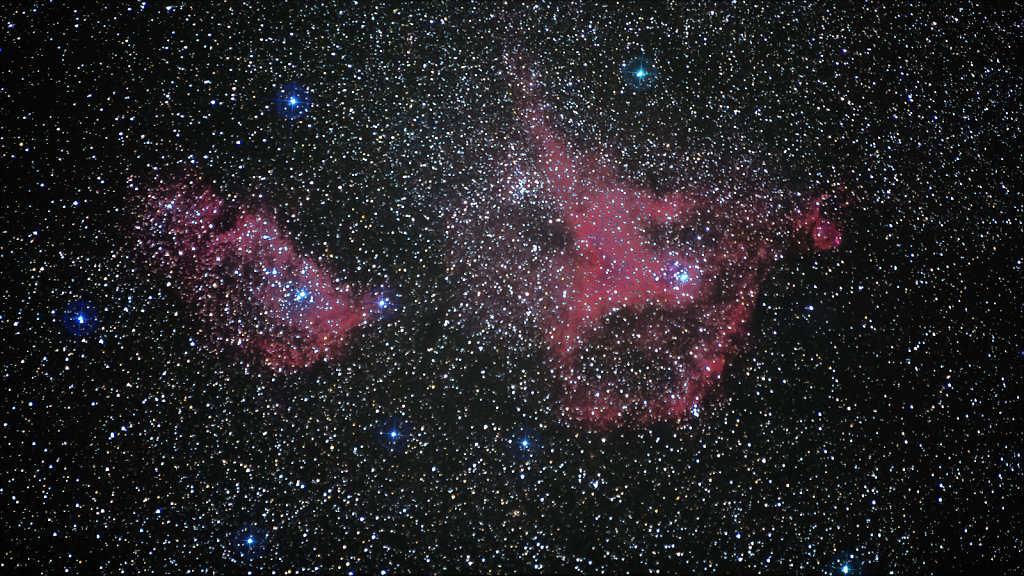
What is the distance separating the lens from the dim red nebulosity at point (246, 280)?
29 centimetres

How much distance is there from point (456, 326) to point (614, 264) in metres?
0.10

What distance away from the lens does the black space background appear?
28cm

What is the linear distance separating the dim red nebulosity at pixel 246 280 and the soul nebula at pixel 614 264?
0.24 feet

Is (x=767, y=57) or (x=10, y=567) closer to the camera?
(x=10, y=567)

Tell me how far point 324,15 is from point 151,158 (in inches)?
5.3

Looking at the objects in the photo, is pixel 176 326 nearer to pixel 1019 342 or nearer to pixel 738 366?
pixel 738 366

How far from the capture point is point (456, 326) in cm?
30

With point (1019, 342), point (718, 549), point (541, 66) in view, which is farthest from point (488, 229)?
point (1019, 342)

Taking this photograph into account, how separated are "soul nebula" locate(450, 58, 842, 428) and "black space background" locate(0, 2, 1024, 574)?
0.04ft

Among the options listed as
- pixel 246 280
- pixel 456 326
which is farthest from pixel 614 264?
pixel 246 280

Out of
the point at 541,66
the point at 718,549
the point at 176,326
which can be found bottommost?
the point at 718,549

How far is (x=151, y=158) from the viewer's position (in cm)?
31

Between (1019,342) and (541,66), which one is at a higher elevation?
(541,66)

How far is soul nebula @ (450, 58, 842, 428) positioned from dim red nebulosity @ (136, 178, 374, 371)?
7cm
